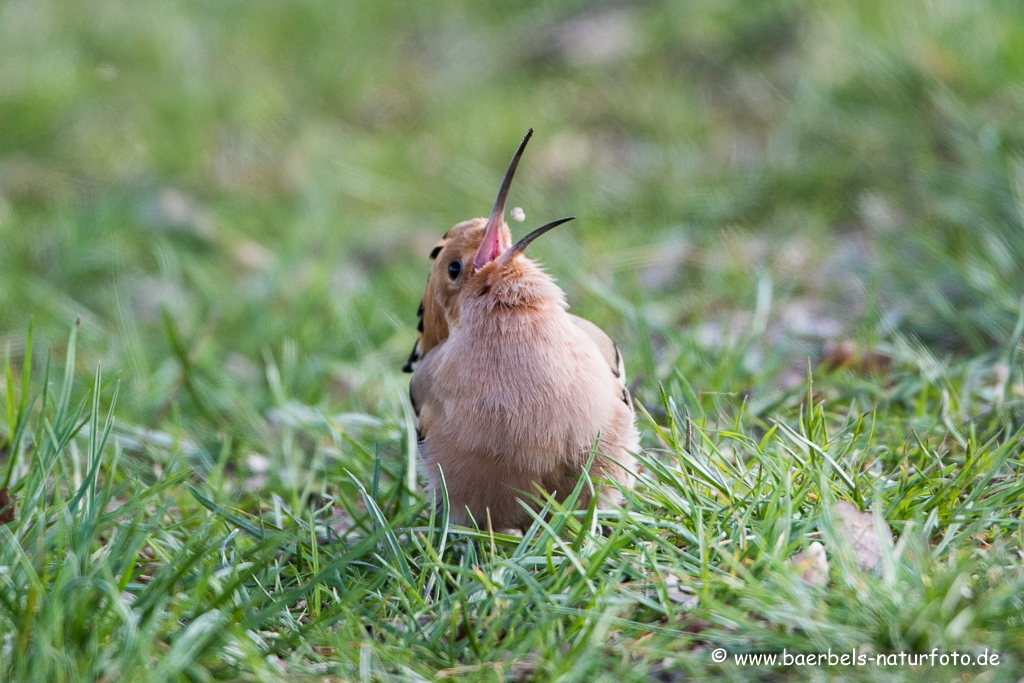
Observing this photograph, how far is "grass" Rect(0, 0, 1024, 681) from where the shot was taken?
2045mm

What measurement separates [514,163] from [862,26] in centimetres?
364

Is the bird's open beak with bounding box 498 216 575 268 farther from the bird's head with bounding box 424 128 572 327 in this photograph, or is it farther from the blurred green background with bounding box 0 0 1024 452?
the blurred green background with bounding box 0 0 1024 452

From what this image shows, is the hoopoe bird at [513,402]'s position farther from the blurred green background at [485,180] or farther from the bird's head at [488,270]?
the blurred green background at [485,180]

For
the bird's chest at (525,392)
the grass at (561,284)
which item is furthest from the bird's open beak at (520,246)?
the grass at (561,284)

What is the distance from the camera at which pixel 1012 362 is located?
3.03 meters

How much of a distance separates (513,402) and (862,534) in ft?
2.94

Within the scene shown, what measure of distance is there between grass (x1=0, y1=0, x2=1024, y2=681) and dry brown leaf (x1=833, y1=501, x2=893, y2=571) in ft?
0.19

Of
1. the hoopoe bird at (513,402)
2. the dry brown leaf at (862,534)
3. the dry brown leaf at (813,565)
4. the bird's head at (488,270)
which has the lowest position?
the dry brown leaf at (813,565)

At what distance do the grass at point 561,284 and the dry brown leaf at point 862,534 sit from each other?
0.19 feet

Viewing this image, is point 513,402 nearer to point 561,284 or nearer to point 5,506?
point 5,506

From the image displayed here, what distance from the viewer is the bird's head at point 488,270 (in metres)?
2.62

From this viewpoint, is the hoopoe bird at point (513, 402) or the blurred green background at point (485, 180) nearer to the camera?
the hoopoe bird at point (513, 402)

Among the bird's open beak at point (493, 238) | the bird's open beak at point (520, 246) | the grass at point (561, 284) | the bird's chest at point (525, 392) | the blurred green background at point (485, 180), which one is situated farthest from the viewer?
the blurred green background at point (485, 180)

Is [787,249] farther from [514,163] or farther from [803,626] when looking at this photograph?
[803,626]
